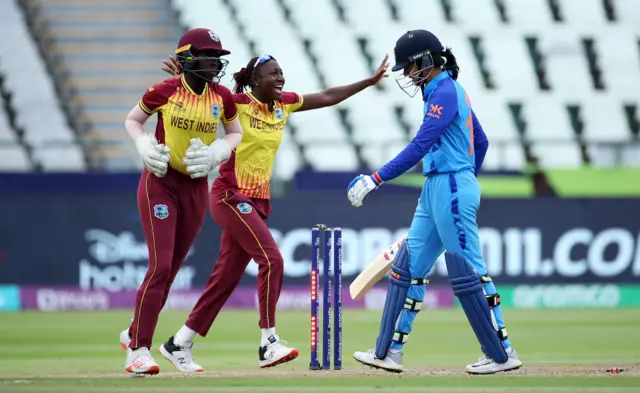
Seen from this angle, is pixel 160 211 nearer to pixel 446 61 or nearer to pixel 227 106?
pixel 227 106

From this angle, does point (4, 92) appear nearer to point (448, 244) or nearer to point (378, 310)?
point (378, 310)

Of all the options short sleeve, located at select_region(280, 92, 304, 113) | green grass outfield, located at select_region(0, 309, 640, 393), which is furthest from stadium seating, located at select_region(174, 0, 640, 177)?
short sleeve, located at select_region(280, 92, 304, 113)

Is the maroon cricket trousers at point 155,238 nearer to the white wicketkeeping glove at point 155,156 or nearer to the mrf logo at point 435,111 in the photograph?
the white wicketkeeping glove at point 155,156

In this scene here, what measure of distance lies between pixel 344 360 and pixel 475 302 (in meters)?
2.11

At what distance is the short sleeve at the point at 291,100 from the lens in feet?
26.0

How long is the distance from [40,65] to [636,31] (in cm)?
1001

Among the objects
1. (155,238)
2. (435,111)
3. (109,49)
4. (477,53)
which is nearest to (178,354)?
(155,238)

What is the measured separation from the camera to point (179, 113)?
23.4ft

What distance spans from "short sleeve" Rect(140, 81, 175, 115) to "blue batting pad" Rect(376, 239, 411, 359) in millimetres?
1672

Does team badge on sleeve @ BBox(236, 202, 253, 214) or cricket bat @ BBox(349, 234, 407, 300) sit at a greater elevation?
team badge on sleeve @ BBox(236, 202, 253, 214)

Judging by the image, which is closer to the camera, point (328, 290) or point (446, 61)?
point (446, 61)

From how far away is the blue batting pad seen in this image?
23.5 ft

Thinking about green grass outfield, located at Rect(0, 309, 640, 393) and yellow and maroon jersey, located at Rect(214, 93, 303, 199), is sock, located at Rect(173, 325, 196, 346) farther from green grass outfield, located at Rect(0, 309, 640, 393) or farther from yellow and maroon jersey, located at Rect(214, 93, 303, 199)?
yellow and maroon jersey, located at Rect(214, 93, 303, 199)

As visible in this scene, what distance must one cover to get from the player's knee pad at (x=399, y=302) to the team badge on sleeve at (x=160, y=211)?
55.2 inches
